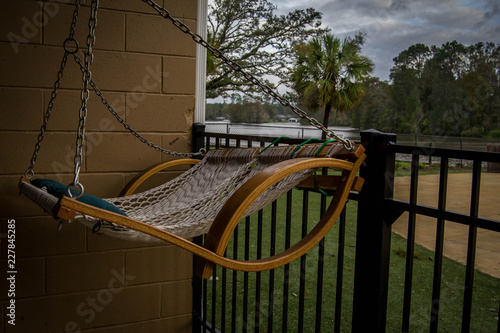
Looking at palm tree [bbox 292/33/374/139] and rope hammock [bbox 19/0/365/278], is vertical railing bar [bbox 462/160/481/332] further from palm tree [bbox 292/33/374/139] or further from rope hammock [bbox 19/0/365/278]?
palm tree [bbox 292/33/374/139]

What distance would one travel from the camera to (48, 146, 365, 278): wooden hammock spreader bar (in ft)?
2.74

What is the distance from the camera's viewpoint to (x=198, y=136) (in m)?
1.88

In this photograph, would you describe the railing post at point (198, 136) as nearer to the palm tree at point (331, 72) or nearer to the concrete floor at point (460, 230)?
the concrete floor at point (460, 230)

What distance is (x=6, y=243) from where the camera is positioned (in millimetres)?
1597

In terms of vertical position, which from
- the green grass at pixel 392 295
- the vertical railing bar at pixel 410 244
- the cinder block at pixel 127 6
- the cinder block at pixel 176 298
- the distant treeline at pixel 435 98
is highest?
the distant treeline at pixel 435 98

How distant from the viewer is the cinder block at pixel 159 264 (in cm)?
185

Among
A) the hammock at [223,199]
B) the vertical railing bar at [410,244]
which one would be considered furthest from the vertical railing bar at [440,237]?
the hammock at [223,199]

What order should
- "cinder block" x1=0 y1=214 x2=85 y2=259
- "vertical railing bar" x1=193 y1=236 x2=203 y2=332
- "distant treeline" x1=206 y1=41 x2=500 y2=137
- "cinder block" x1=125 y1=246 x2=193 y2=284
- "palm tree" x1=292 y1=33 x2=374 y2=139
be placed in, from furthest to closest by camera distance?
1. "distant treeline" x1=206 y1=41 x2=500 y2=137
2. "palm tree" x1=292 y1=33 x2=374 y2=139
3. "vertical railing bar" x1=193 y1=236 x2=203 y2=332
4. "cinder block" x1=125 y1=246 x2=193 y2=284
5. "cinder block" x1=0 y1=214 x2=85 y2=259

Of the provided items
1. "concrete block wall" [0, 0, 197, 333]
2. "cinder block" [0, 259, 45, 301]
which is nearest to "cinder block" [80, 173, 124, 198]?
"concrete block wall" [0, 0, 197, 333]

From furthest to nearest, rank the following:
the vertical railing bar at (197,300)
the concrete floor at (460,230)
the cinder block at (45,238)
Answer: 1. the concrete floor at (460,230)
2. the vertical railing bar at (197,300)
3. the cinder block at (45,238)

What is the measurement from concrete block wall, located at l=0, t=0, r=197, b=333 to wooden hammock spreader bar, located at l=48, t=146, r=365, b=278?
3.10 ft

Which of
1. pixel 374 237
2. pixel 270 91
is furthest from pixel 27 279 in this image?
pixel 374 237

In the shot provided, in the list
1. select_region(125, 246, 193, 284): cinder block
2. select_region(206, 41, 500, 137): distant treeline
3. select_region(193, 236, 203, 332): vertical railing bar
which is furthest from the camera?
select_region(206, 41, 500, 137): distant treeline

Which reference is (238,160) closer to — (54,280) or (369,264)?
(369,264)
